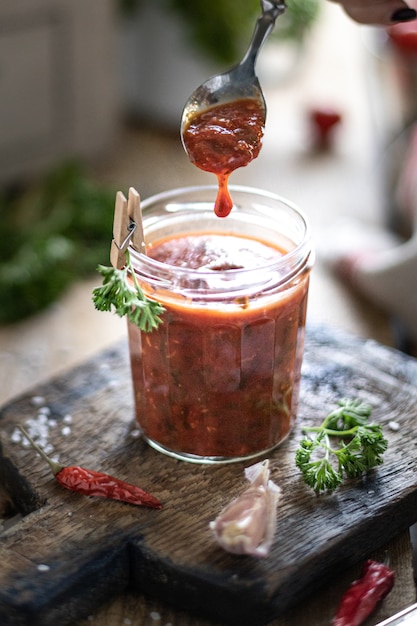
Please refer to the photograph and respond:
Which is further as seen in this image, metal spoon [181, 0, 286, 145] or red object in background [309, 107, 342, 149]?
red object in background [309, 107, 342, 149]

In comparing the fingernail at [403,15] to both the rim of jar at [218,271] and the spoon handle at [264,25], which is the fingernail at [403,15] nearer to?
the spoon handle at [264,25]

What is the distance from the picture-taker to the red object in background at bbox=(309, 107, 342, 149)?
3.22 metres

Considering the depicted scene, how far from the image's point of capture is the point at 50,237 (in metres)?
2.54

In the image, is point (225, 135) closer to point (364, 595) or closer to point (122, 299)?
point (122, 299)

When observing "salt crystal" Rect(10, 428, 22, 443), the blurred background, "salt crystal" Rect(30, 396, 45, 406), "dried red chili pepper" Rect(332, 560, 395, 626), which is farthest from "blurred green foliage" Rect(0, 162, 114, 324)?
"dried red chili pepper" Rect(332, 560, 395, 626)

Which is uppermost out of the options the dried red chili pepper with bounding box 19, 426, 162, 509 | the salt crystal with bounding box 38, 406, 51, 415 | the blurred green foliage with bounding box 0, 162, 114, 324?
the dried red chili pepper with bounding box 19, 426, 162, 509

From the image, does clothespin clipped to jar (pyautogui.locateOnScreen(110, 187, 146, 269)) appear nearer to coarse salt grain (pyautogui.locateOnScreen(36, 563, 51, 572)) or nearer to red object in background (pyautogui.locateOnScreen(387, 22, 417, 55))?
coarse salt grain (pyautogui.locateOnScreen(36, 563, 51, 572))

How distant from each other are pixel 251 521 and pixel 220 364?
266 mm

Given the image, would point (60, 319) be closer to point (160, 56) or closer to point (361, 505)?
point (361, 505)

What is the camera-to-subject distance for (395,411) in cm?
171

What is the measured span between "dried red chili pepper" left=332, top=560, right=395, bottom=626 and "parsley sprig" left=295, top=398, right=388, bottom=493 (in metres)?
0.16

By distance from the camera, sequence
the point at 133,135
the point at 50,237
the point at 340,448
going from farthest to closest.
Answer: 1. the point at 133,135
2. the point at 50,237
3. the point at 340,448

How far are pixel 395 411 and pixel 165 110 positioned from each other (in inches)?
80.6

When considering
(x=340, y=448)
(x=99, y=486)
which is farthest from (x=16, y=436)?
(x=340, y=448)
